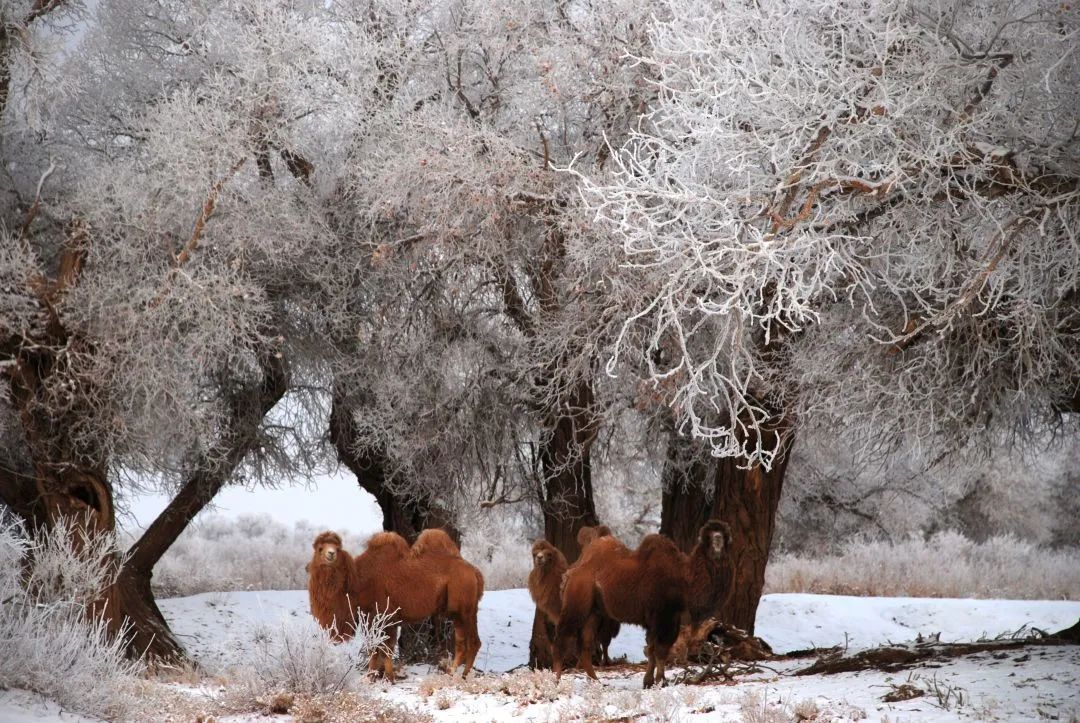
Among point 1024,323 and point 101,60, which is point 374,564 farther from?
point 101,60

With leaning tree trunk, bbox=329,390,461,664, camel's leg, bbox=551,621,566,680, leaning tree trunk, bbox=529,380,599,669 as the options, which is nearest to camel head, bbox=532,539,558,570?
camel's leg, bbox=551,621,566,680

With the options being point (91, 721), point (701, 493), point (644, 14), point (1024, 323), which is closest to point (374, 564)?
point (91, 721)

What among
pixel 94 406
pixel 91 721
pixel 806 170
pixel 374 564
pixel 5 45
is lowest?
pixel 91 721

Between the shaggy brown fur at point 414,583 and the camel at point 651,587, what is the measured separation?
1.10 m

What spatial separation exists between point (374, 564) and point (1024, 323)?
473 cm

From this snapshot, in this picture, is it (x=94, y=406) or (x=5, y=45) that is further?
(x=5, y=45)

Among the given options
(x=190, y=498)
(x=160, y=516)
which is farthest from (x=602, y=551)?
(x=160, y=516)

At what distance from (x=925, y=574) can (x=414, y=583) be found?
48.4 feet

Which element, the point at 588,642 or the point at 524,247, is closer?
the point at 588,642

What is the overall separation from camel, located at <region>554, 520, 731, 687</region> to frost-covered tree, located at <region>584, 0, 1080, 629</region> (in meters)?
0.74

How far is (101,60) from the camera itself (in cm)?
1480

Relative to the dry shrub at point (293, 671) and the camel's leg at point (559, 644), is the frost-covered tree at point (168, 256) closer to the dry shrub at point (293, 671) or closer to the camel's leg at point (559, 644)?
the dry shrub at point (293, 671)

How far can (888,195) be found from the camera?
8.11 metres

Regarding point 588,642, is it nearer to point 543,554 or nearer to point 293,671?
point 543,554
